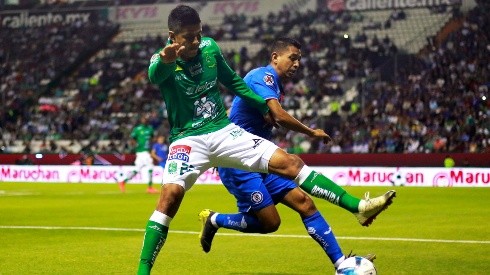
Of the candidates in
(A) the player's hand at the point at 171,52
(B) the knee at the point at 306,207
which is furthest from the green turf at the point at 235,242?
(A) the player's hand at the point at 171,52

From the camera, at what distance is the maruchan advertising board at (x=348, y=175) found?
105ft

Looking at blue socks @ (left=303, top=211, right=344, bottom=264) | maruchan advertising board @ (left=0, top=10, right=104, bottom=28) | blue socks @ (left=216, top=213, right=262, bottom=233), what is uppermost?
blue socks @ (left=303, top=211, right=344, bottom=264)

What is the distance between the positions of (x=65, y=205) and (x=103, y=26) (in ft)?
111

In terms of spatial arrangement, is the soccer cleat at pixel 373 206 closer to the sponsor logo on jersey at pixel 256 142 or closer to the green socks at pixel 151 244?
the sponsor logo on jersey at pixel 256 142

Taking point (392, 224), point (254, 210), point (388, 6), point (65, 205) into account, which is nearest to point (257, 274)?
point (254, 210)

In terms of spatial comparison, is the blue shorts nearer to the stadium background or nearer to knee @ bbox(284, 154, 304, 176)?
knee @ bbox(284, 154, 304, 176)

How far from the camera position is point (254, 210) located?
927 cm

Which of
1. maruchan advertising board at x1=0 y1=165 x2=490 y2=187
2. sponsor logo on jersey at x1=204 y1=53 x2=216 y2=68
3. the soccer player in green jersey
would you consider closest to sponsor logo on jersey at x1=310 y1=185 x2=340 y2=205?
Answer: the soccer player in green jersey

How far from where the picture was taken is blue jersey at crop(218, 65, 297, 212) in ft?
29.3

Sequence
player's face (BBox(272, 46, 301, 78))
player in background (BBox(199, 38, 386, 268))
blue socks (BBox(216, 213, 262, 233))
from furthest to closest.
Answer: blue socks (BBox(216, 213, 262, 233)) → player's face (BBox(272, 46, 301, 78)) → player in background (BBox(199, 38, 386, 268))

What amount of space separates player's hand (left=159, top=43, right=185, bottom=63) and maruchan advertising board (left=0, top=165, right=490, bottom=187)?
847 inches

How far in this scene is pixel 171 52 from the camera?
7324 millimetres

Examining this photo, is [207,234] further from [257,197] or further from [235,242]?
[235,242]

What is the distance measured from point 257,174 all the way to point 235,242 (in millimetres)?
3749
